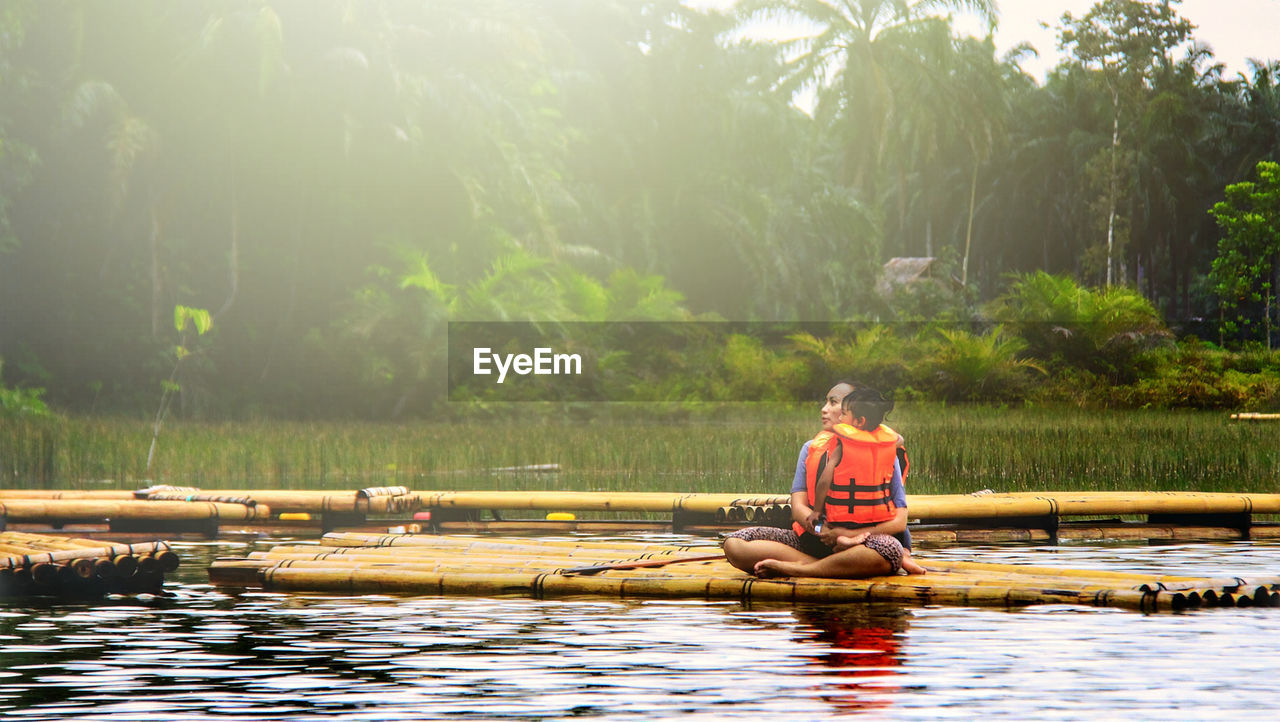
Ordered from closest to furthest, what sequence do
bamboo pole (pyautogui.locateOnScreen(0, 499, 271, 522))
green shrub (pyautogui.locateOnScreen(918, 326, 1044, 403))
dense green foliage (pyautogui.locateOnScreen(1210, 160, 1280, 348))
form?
bamboo pole (pyautogui.locateOnScreen(0, 499, 271, 522)) < green shrub (pyautogui.locateOnScreen(918, 326, 1044, 403)) < dense green foliage (pyautogui.locateOnScreen(1210, 160, 1280, 348))

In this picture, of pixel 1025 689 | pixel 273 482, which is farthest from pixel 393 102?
pixel 1025 689

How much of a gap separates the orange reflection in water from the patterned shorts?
35cm

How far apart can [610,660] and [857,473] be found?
7.28 ft

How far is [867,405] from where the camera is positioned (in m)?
8.70

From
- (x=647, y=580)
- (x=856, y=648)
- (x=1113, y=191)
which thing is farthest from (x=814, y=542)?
(x=1113, y=191)

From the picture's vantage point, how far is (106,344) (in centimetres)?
3278

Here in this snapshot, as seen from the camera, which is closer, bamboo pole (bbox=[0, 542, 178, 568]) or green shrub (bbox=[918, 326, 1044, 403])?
bamboo pole (bbox=[0, 542, 178, 568])

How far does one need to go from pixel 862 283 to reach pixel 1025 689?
1611 inches

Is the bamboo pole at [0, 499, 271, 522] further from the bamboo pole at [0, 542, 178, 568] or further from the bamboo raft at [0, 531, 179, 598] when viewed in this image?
the bamboo pole at [0, 542, 178, 568]

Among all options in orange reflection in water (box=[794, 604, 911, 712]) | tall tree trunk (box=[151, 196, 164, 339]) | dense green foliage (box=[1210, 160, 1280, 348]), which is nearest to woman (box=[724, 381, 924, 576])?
orange reflection in water (box=[794, 604, 911, 712])

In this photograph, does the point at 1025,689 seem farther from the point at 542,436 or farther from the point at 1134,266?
the point at 1134,266

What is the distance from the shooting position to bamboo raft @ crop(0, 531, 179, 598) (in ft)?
32.1

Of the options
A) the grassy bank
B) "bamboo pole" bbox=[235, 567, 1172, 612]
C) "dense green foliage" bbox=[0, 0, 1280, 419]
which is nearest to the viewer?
"bamboo pole" bbox=[235, 567, 1172, 612]

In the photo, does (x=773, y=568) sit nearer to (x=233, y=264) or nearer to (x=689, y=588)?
(x=689, y=588)
